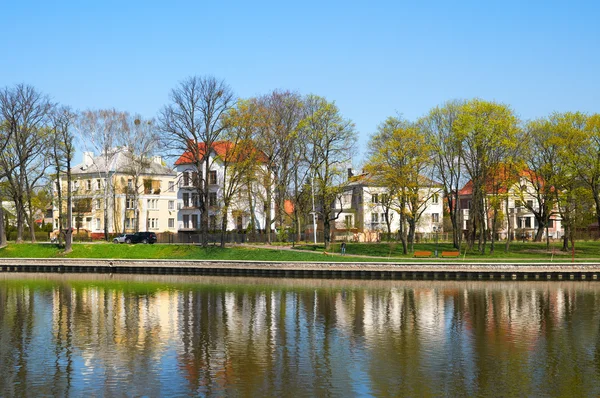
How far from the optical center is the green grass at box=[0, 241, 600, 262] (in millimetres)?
75312

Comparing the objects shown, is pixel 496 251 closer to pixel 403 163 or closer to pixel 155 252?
pixel 403 163

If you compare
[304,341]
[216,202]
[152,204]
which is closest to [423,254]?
[216,202]

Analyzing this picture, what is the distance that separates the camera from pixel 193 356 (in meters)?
34.0

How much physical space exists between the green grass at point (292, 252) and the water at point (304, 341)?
12749 mm

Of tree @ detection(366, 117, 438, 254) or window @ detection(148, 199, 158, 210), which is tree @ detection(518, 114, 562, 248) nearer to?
tree @ detection(366, 117, 438, 254)

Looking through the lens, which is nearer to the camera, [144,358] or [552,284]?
[144,358]

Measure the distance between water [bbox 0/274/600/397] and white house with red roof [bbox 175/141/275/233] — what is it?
31.0 m

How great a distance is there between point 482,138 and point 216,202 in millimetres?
35657

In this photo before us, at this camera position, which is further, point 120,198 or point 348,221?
point 120,198

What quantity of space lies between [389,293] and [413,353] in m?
23.3

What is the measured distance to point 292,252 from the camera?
77438 mm

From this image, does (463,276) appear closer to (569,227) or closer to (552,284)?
(552,284)

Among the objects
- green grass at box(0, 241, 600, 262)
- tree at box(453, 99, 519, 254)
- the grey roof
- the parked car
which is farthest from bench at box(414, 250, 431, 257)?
the grey roof

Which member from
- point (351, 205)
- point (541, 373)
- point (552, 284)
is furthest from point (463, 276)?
point (351, 205)
